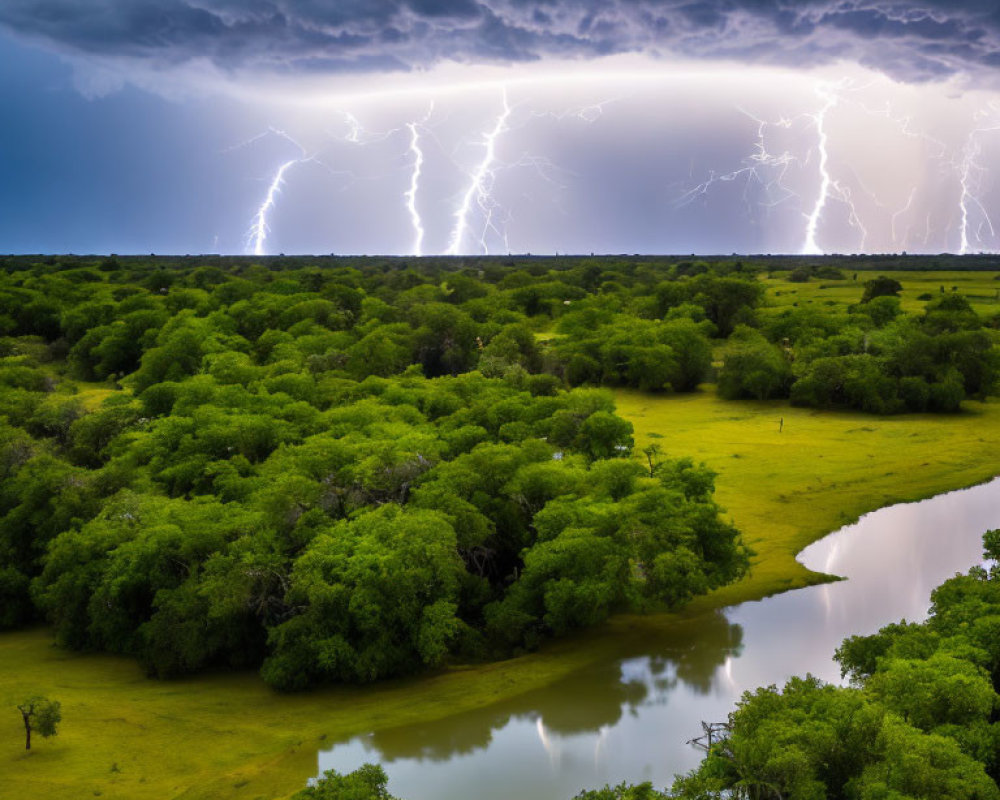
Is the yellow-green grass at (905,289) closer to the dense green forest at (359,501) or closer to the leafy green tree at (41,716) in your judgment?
the dense green forest at (359,501)

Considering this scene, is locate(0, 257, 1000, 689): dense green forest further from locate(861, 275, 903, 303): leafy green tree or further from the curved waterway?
locate(861, 275, 903, 303): leafy green tree

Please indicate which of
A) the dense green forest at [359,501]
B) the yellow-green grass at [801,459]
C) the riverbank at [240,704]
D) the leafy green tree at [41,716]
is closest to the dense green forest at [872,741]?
the riverbank at [240,704]

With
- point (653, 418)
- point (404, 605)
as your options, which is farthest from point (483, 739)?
point (653, 418)

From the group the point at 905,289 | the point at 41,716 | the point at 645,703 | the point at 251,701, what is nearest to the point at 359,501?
the point at 251,701

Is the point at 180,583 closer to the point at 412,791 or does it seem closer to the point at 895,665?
the point at 412,791

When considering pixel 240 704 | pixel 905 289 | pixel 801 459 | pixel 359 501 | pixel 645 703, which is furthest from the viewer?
pixel 905 289

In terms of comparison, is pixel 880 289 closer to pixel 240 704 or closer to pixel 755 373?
pixel 755 373
